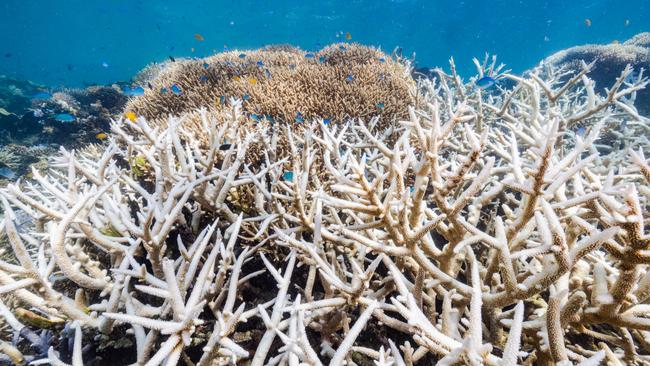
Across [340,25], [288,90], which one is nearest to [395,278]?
[288,90]

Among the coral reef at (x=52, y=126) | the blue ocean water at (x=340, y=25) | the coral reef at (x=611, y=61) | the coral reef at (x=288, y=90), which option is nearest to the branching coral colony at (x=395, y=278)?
the coral reef at (x=288, y=90)

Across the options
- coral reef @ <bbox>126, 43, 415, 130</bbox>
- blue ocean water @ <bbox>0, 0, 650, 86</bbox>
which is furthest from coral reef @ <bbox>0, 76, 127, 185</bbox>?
blue ocean water @ <bbox>0, 0, 650, 86</bbox>

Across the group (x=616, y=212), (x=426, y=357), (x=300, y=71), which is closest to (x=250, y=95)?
(x=300, y=71)

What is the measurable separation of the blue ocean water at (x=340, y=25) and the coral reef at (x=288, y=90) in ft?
117

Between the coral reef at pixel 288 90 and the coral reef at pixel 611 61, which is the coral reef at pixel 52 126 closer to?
the coral reef at pixel 288 90

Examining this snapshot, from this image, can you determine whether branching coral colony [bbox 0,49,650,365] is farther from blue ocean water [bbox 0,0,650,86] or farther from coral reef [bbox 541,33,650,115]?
blue ocean water [bbox 0,0,650,86]

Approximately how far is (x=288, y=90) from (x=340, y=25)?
64037mm

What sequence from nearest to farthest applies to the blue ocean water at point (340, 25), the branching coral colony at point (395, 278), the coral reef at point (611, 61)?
1. the branching coral colony at point (395, 278)
2. the coral reef at point (611, 61)
3. the blue ocean water at point (340, 25)

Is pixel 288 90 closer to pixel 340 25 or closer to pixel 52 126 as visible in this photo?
pixel 52 126

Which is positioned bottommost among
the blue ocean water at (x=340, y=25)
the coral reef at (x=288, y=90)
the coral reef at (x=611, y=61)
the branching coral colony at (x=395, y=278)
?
the branching coral colony at (x=395, y=278)

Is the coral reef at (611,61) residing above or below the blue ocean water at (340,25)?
below

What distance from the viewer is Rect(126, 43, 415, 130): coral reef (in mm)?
3844

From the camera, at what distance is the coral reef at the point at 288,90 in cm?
384

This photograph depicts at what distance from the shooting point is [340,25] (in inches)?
2379
